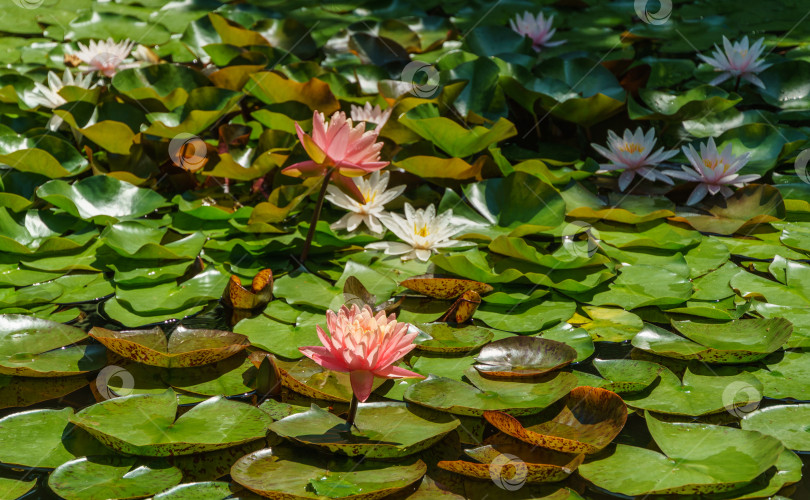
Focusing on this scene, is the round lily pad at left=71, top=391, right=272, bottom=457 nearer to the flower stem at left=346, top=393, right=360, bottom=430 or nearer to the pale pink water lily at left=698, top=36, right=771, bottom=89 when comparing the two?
the flower stem at left=346, top=393, right=360, bottom=430

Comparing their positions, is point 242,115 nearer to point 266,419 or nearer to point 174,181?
point 174,181

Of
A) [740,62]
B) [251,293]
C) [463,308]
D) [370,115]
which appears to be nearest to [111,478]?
[251,293]

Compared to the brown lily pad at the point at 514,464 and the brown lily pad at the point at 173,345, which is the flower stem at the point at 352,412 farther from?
the brown lily pad at the point at 173,345

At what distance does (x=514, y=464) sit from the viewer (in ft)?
4.51

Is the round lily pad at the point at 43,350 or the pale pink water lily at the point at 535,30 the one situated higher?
the pale pink water lily at the point at 535,30

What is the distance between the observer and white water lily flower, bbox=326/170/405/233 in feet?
7.62

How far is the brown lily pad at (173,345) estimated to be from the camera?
68.5 inches

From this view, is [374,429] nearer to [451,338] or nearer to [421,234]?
[451,338]

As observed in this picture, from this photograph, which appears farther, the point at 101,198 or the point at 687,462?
the point at 101,198

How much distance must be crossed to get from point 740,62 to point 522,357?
215 centimetres

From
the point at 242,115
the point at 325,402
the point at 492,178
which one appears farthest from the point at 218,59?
the point at 325,402

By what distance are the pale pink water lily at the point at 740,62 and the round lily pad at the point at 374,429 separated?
241cm

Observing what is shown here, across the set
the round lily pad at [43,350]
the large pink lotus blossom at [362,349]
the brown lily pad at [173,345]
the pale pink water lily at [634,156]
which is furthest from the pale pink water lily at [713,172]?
the round lily pad at [43,350]

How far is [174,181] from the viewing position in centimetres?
→ 267
